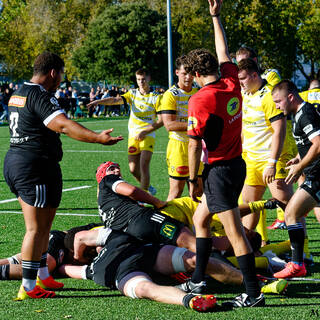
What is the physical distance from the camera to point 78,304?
17.0 feet

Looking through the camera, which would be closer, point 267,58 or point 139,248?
point 139,248

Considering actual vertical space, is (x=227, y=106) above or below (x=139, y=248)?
above

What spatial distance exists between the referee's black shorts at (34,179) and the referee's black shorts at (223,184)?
1.43 metres

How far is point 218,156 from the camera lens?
5.04 metres

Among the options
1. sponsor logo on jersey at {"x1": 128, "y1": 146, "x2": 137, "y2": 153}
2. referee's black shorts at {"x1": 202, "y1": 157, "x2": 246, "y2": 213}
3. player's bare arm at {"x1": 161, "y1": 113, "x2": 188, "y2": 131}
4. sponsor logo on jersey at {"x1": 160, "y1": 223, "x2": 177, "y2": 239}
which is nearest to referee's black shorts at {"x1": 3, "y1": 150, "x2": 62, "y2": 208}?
sponsor logo on jersey at {"x1": 160, "y1": 223, "x2": 177, "y2": 239}

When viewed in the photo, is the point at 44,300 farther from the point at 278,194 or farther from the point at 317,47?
the point at 317,47

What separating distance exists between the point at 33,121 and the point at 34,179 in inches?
20.8

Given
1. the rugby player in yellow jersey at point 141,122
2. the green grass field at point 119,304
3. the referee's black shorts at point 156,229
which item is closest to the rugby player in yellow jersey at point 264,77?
the green grass field at point 119,304

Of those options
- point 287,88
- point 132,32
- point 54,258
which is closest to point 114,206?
point 54,258

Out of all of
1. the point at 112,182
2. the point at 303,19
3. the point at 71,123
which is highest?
the point at 303,19

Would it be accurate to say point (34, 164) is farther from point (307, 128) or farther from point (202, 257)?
point (307, 128)

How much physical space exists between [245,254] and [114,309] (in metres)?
1.23

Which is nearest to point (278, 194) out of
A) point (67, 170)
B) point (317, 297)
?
point (317, 297)

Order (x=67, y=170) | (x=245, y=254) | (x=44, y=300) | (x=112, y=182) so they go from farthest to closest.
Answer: (x=67, y=170), (x=112, y=182), (x=44, y=300), (x=245, y=254)
